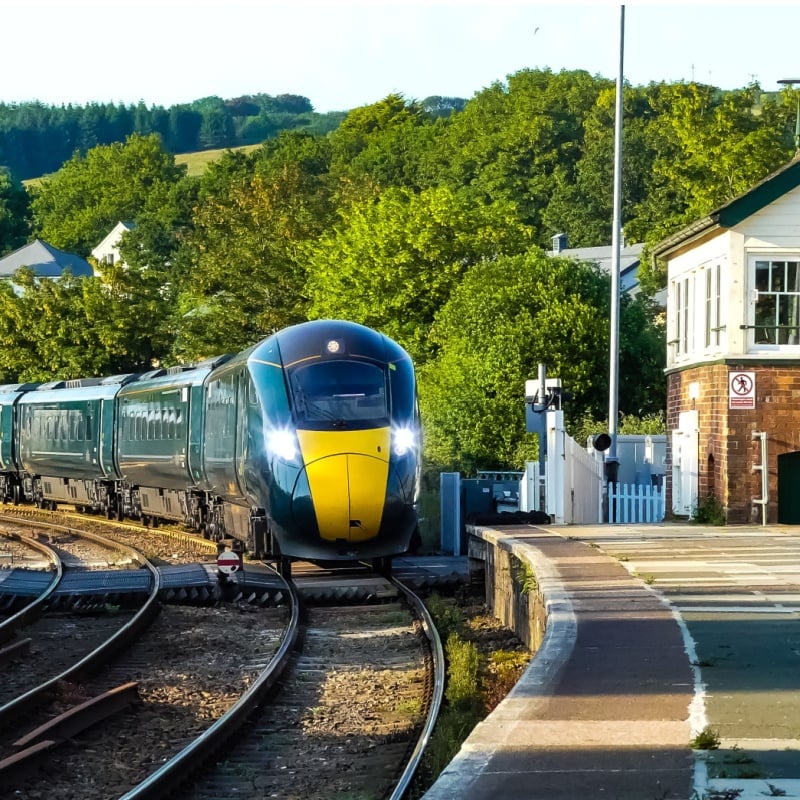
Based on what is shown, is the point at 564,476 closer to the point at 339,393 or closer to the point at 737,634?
the point at 339,393

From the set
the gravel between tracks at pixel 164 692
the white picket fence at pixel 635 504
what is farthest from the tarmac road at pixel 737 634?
the white picket fence at pixel 635 504

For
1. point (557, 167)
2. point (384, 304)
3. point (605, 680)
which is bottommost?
point (605, 680)

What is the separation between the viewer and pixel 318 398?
19.2 m

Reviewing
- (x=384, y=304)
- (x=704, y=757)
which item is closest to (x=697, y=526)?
(x=704, y=757)

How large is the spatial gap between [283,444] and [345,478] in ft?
2.94

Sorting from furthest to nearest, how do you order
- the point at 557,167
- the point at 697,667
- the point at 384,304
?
1. the point at 557,167
2. the point at 384,304
3. the point at 697,667

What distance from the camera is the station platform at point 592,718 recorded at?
6.77m

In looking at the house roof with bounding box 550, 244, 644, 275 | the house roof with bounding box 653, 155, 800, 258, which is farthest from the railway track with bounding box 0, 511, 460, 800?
the house roof with bounding box 550, 244, 644, 275

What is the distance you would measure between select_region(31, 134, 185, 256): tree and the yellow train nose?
127150 mm

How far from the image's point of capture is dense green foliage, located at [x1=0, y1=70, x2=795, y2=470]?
41312 millimetres

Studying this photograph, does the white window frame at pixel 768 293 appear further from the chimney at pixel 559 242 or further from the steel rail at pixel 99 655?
the chimney at pixel 559 242

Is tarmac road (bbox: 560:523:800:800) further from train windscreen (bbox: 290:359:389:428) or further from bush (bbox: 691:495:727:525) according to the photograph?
train windscreen (bbox: 290:359:389:428)

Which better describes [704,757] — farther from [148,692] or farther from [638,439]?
[638,439]

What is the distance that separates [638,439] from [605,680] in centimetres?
2469
